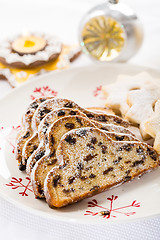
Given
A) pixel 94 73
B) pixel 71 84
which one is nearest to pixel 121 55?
pixel 94 73

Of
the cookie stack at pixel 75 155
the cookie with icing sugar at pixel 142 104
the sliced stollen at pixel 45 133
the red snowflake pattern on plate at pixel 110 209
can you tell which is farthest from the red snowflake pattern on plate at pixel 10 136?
the cookie with icing sugar at pixel 142 104

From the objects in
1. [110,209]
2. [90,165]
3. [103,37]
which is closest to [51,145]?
[90,165]

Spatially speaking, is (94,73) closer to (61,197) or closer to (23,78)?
(23,78)

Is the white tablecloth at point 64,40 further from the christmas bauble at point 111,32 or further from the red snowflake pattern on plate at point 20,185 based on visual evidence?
the christmas bauble at point 111,32

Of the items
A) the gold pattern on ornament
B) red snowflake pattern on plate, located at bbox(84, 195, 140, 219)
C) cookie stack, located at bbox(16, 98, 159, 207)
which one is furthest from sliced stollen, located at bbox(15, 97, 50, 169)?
the gold pattern on ornament

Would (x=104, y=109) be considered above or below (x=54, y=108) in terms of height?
below

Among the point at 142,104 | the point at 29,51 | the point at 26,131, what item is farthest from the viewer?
the point at 29,51

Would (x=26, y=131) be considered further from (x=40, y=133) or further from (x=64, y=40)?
(x=64, y=40)
